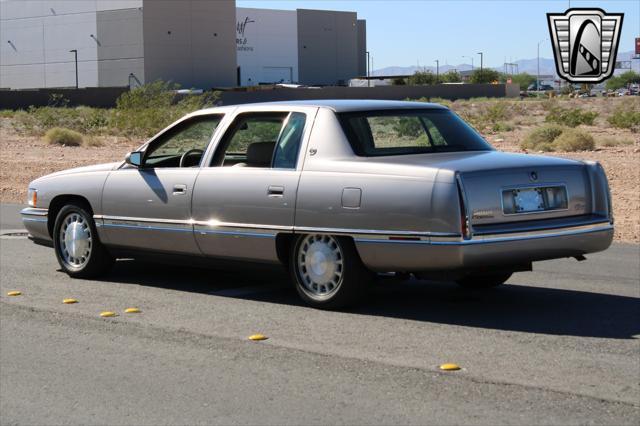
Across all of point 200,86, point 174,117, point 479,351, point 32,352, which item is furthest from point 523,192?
point 200,86

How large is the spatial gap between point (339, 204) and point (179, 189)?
71.5 inches

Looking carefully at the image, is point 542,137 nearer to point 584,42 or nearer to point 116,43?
point 584,42

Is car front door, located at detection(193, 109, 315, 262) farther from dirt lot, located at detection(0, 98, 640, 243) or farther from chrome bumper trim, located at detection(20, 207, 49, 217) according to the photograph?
dirt lot, located at detection(0, 98, 640, 243)

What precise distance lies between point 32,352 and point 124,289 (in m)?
2.49

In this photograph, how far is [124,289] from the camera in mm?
9727

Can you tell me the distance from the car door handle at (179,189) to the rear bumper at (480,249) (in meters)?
1.95

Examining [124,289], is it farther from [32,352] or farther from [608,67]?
[608,67]

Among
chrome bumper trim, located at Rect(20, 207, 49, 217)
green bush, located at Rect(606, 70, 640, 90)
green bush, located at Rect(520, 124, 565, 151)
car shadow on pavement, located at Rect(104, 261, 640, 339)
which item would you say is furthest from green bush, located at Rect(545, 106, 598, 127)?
green bush, located at Rect(606, 70, 640, 90)

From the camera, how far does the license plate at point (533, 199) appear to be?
25.4ft

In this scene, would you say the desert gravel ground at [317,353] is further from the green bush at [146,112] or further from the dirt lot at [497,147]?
the green bush at [146,112]

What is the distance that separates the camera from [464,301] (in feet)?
29.0

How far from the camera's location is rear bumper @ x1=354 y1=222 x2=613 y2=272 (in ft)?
24.8

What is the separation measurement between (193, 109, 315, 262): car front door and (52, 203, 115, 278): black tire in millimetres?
1418

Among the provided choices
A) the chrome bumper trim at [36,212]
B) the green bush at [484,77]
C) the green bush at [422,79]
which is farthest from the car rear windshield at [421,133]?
the green bush at [484,77]
